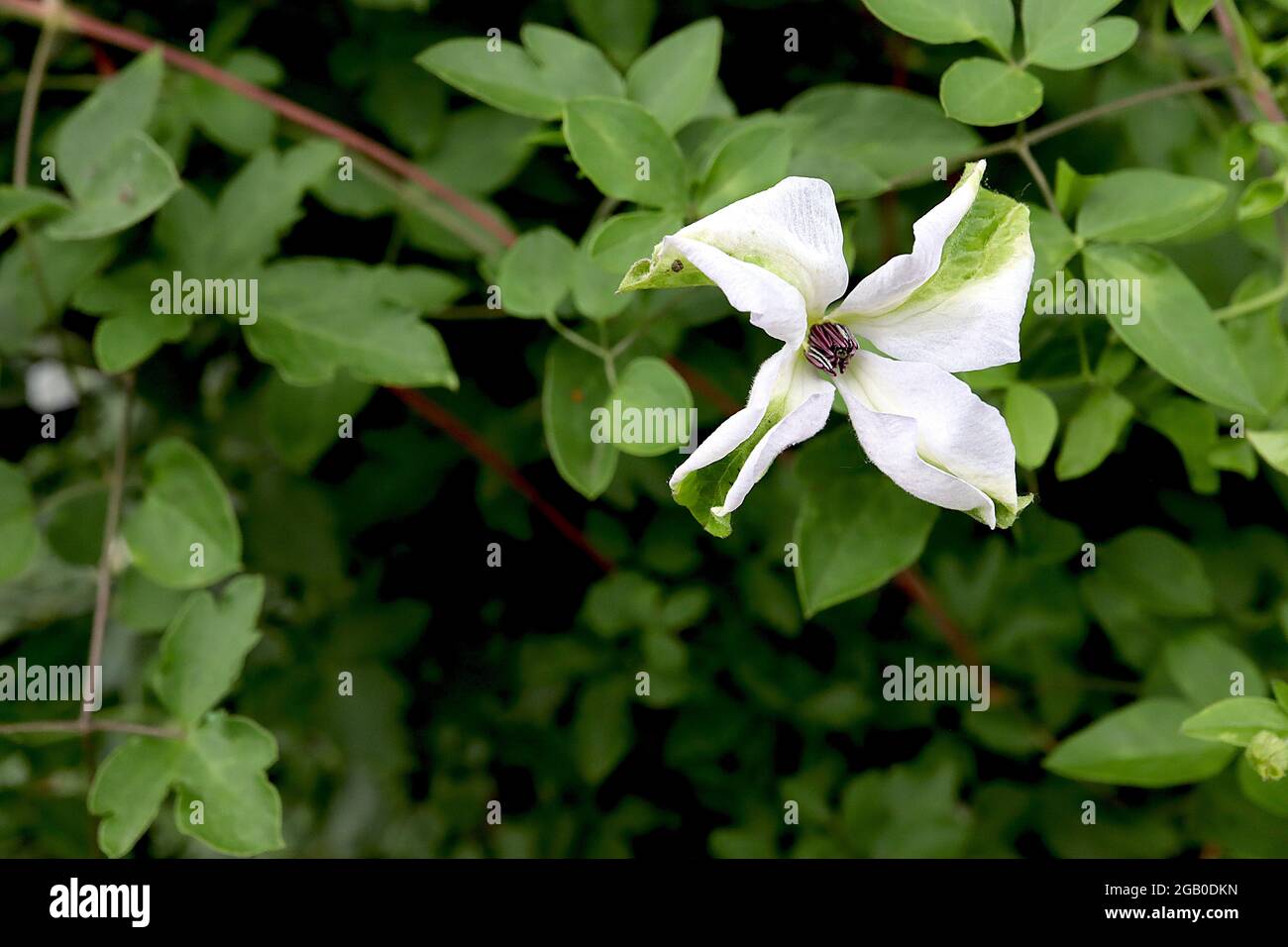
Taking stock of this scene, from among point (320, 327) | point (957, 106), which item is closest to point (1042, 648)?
point (957, 106)

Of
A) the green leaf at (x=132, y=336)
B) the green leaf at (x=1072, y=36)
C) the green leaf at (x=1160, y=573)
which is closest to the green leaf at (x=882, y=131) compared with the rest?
the green leaf at (x=1072, y=36)

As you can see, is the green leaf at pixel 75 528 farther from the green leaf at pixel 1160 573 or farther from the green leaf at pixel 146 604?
the green leaf at pixel 1160 573

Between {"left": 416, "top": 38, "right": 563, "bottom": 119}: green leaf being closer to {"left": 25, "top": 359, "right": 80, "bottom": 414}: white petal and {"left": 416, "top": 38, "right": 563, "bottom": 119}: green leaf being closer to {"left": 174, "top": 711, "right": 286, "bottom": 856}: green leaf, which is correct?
{"left": 174, "top": 711, "right": 286, "bottom": 856}: green leaf

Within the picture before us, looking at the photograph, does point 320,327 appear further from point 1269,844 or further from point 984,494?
point 1269,844

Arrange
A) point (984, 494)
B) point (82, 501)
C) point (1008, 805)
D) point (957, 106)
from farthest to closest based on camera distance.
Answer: point (1008, 805) < point (82, 501) < point (957, 106) < point (984, 494)

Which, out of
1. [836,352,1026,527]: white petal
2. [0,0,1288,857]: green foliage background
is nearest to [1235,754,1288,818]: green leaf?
[0,0,1288,857]: green foliage background
